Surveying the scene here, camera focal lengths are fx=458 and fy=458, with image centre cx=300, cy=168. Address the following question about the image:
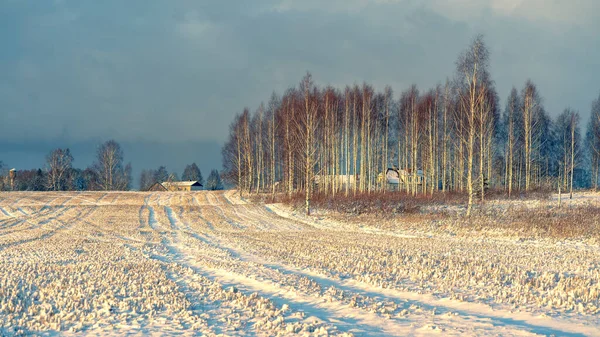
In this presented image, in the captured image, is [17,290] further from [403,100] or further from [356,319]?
[403,100]

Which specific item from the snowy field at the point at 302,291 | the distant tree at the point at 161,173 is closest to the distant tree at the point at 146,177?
the distant tree at the point at 161,173

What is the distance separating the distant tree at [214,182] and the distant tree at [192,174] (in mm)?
6898

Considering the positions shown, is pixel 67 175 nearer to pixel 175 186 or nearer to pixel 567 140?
pixel 175 186

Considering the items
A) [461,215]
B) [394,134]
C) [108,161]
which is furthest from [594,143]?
[108,161]

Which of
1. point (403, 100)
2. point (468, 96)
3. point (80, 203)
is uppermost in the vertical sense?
point (403, 100)

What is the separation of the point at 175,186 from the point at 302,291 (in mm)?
110790

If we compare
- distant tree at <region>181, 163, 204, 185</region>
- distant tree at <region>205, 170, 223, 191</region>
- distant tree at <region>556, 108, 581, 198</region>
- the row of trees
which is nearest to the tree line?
distant tree at <region>205, 170, 223, 191</region>

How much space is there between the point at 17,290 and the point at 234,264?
492 cm

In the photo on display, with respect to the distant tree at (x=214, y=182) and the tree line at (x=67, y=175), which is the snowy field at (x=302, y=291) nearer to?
the tree line at (x=67, y=175)

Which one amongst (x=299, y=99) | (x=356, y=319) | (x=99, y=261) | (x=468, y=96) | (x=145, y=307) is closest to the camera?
(x=356, y=319)

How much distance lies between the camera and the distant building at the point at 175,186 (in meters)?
108

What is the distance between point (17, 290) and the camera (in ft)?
27.4

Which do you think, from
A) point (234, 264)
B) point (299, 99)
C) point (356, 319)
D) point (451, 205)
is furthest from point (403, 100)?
point (356, 319)

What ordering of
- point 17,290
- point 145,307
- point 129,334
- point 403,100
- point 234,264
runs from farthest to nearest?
1. point 403,100
2. point 234,264
3. point 17,290
4. point 145,307
5. point 129,334
